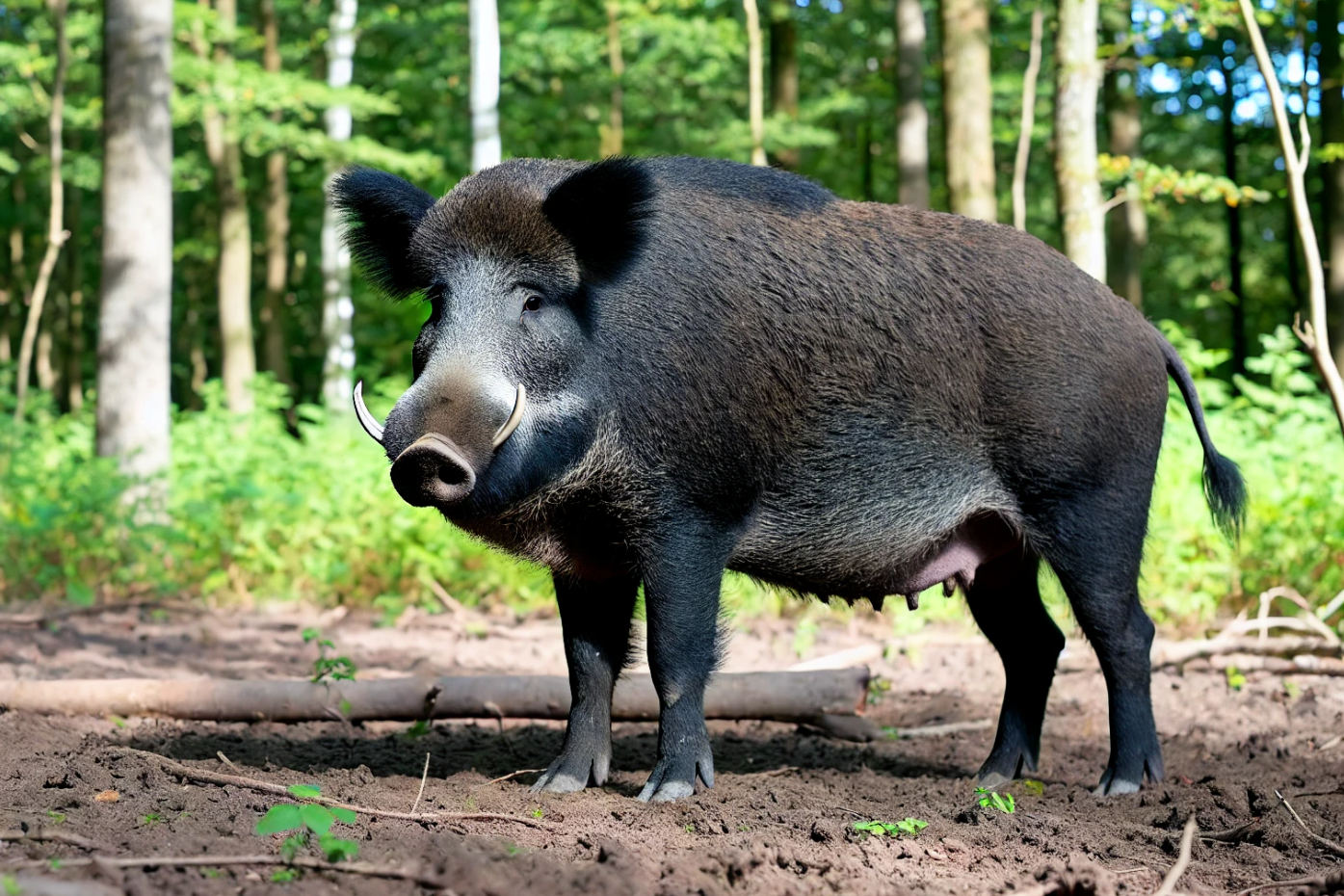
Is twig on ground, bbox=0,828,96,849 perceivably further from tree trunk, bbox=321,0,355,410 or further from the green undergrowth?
tree trunk, bbox=321,0,355,410

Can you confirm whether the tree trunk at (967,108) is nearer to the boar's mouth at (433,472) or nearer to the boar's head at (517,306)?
the boar's head at (517,306)

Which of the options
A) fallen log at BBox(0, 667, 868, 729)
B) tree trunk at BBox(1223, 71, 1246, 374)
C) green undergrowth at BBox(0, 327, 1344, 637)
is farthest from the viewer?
tree trunk at BBox(1223, 71, 1246, 374)

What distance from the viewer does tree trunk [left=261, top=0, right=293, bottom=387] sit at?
20.4 meters

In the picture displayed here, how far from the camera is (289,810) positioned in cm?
256

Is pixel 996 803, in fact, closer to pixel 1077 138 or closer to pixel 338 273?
pixel 1077 138

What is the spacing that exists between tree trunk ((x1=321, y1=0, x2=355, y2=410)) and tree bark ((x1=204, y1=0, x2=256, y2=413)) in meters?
1.24

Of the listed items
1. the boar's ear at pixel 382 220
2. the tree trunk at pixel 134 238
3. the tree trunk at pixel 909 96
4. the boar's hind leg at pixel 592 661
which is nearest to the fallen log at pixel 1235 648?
the boar's hind leg at pixel 592 661

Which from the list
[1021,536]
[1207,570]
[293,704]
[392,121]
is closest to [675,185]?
[1021,536]

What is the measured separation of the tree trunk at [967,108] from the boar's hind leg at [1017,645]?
5.84m

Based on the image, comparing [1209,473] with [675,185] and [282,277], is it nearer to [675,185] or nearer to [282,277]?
[675,185]

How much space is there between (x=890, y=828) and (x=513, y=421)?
4.78 ft

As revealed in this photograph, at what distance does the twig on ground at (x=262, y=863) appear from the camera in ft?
7.81

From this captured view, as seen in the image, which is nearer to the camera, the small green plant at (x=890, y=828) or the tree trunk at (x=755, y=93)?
the small green plant at (x=890, y=828)

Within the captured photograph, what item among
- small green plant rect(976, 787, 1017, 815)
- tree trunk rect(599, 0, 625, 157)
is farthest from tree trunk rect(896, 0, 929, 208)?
small green plant rect(976, 787, 1017, 815)
